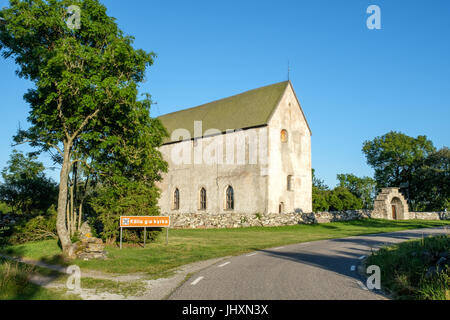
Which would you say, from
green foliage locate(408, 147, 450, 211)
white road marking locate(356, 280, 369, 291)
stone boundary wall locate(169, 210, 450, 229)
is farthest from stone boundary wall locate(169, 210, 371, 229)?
green foliage locate(408, 147, 450, 211)

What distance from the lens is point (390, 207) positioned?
161 feet

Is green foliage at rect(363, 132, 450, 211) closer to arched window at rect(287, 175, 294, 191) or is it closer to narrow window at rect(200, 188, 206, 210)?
arched window at rect(287, 175, 294, 191)

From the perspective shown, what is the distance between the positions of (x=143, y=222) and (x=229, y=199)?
21.3 meters

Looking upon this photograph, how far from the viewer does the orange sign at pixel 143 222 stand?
17484mm

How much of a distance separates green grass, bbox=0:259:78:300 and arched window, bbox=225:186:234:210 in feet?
96.5

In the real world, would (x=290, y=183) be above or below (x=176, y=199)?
above

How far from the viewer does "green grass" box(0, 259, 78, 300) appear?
8.05 metres

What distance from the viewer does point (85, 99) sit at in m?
15.7

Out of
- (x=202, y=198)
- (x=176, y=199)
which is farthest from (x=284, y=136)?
(x=176, y=199)

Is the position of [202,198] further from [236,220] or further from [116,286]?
[116,286]

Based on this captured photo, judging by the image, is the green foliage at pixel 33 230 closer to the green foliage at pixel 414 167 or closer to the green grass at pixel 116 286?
the green grass at pixel 116 286
